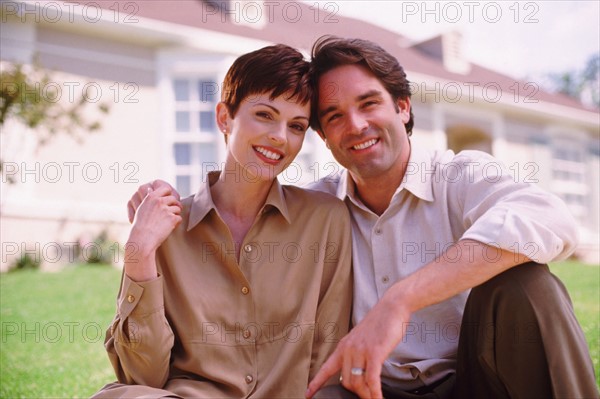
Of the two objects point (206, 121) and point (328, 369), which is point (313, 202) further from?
point (206, 121)

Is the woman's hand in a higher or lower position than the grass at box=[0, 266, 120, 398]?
higher

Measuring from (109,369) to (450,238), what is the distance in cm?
300

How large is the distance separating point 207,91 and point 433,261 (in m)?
7.94

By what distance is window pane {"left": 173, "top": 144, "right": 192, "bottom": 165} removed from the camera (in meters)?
9.55

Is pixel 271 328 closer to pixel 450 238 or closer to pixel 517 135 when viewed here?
pixel 450 238

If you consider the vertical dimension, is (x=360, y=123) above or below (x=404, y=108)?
below

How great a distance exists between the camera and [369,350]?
1.78 meters

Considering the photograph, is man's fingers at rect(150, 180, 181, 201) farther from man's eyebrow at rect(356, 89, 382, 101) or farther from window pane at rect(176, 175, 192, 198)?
window pane at rect(176, 175, 192, 198)

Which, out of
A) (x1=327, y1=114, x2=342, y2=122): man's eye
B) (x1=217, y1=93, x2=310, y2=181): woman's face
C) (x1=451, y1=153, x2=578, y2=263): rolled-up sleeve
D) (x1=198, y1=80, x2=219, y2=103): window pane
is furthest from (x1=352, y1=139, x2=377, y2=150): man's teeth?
(x1=198, y1=80, x2=219, y2=103): window pane

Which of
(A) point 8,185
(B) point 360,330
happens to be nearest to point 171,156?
(A) point 8,185

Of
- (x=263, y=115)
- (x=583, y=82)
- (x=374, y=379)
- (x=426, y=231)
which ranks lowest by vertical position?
(x=374, y=379)

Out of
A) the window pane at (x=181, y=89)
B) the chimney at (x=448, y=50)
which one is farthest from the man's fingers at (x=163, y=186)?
the chimney at (x=448, y=50)

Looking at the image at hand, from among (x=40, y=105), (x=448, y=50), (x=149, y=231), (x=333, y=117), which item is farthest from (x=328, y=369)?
(x=448, y=50)

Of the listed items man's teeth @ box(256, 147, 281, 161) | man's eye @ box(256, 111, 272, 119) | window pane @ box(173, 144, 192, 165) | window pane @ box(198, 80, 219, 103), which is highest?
window pane @ box(198, 80, 219, 103)
